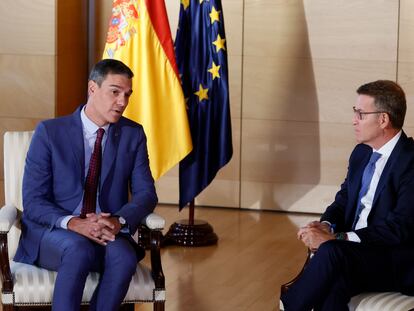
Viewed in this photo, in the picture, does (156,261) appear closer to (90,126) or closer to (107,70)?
(90,126)

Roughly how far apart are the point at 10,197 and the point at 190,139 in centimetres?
221

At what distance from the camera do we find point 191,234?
22.1 ft

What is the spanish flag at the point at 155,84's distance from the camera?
21.5 ft

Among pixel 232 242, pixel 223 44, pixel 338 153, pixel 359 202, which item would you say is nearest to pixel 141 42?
pixel 223 44

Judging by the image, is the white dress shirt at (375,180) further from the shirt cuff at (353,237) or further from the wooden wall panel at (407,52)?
the wooden wall panel at (407,52)

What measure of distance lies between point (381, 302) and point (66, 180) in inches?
60.6

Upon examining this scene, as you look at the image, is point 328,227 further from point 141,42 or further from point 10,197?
point 141,42

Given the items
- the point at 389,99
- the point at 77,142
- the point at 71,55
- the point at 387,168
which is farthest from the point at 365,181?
the point at 71,55

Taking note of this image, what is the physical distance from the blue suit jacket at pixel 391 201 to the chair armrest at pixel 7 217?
1450 millimetres

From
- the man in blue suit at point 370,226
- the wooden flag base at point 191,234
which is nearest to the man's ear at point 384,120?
the man in blue suit at point 370,226

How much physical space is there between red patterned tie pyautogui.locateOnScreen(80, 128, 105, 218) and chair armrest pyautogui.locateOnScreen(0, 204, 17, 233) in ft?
1.05

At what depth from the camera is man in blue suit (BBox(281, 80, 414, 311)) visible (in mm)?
3959

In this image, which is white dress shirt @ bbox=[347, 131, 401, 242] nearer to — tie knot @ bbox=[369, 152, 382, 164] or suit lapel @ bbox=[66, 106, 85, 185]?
tie knot @ bbox=[369, 152, 382, 164]

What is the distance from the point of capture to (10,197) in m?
4.57
